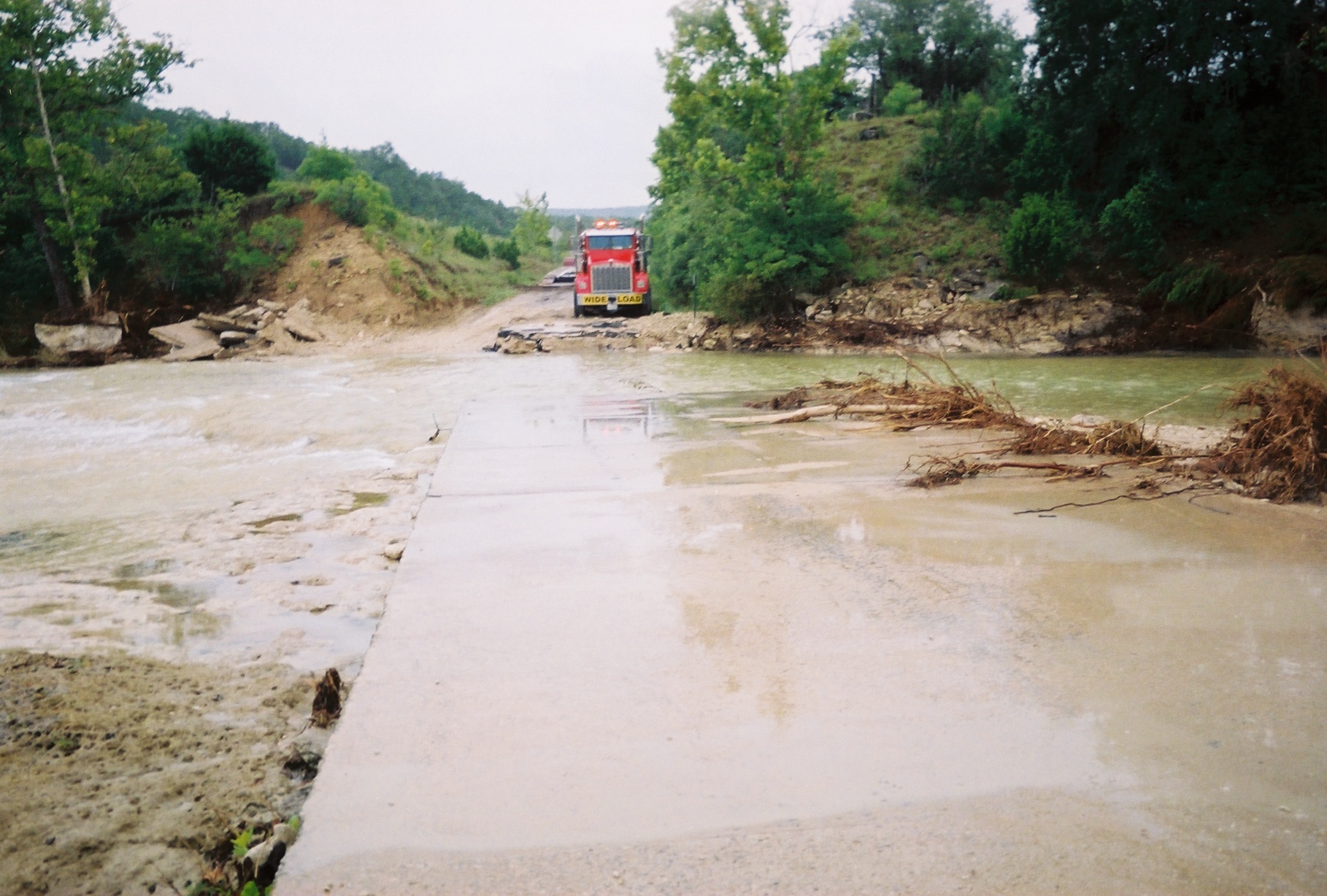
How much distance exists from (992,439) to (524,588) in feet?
17.4

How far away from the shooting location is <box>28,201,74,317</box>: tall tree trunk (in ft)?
101

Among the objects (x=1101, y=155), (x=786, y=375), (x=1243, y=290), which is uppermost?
(x=1101, y=155)

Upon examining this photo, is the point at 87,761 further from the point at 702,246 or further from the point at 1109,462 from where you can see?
the point at 702,246

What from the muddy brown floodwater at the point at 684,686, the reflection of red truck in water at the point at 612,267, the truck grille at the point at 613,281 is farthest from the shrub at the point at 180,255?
the muddy brown floodwater at the point at 684,686

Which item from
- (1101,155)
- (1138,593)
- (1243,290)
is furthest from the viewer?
(1101,155)

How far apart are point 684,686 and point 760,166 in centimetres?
2673

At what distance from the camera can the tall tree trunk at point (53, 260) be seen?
1217 inches

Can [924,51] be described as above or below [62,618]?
above

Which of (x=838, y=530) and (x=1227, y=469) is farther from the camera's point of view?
(x=1227, y=469)

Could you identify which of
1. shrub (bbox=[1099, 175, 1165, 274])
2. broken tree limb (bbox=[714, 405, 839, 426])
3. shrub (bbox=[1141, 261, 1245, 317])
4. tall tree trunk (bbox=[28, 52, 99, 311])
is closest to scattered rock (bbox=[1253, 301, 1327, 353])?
shrub (bbox=[1141, 261, 1245, 317])

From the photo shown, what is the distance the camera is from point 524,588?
4.93 meters

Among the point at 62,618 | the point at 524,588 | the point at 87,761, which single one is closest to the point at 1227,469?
the point at 524,588

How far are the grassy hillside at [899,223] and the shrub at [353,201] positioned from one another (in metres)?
17.2

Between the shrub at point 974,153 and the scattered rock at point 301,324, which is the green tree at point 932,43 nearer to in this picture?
the shrub at point 974,153
